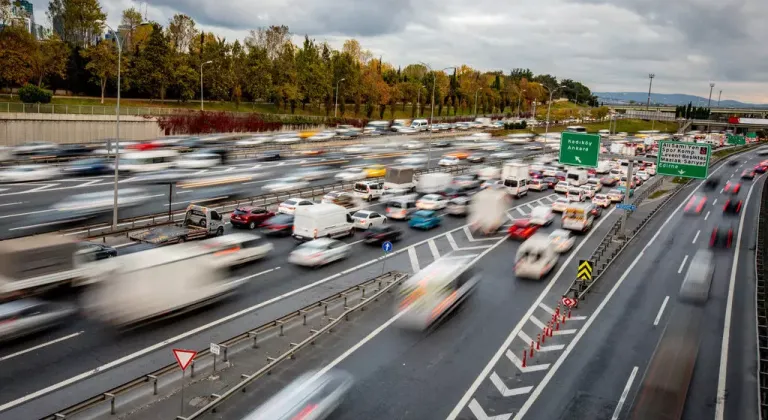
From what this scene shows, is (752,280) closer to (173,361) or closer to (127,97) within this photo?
(173,361)

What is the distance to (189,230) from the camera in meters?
31.7

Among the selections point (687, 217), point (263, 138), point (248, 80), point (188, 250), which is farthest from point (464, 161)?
point (188, 250)

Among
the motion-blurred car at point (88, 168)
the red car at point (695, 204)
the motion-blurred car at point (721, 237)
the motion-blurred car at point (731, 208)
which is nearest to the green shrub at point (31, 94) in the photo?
the motion-blurred car at point (88, 168)

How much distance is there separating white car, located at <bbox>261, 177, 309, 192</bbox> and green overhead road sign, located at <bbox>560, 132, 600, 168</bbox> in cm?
2101

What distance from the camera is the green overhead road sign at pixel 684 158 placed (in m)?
37.7

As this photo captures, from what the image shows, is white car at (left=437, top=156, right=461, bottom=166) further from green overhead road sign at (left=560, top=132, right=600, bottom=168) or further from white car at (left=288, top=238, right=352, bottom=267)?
white car at (left=288, top=238, right=352, bottom=267)

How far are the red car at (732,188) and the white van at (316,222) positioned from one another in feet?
175

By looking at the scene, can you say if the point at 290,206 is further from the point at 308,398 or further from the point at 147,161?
the point at 308,398

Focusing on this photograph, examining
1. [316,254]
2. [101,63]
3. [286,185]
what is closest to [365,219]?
[316,254]

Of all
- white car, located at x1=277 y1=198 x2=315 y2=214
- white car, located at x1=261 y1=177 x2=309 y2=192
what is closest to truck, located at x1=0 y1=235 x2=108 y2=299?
white car, located at x1=277 y1=198 x2=315 y2=214

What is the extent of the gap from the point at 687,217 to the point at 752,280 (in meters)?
20.0

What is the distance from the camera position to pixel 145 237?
30750 mm

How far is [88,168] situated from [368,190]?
2455cm

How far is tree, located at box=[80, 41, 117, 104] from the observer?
254 ft
